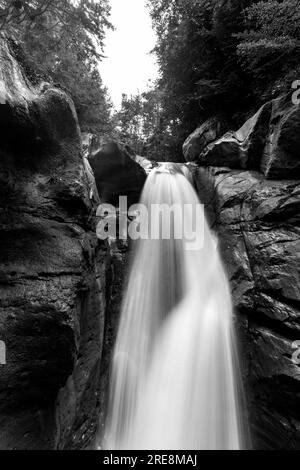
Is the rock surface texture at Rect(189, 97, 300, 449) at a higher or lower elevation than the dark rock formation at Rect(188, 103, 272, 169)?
lower

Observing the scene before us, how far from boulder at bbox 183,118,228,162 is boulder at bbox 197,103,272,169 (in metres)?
2.13

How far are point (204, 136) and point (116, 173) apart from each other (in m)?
4.29

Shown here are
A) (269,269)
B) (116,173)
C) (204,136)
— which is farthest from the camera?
(204,136)

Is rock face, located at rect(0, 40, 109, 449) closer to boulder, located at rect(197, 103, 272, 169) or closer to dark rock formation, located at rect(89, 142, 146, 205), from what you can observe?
dark rock formation, located at rect(89, 142, 146, 205)

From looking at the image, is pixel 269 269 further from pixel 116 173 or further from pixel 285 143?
pixel 116 173

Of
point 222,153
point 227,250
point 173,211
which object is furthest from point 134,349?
point 222,153

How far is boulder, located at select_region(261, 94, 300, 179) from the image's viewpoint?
16.0 ft

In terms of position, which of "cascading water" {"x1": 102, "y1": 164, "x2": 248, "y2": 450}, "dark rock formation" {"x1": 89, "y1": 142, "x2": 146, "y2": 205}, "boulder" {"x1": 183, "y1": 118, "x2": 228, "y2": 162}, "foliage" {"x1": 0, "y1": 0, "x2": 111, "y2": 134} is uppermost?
"foliage" {"x1": 0, "y1": 0, "x2": 111, "y2": 134}

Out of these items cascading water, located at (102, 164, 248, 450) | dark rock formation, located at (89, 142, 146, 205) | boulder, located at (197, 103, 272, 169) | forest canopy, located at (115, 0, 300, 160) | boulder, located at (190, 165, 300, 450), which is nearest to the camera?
boulder, located at (190, 165, 300, 450)

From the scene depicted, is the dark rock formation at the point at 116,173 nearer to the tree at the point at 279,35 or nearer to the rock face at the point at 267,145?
the rock face at the point at 267,145

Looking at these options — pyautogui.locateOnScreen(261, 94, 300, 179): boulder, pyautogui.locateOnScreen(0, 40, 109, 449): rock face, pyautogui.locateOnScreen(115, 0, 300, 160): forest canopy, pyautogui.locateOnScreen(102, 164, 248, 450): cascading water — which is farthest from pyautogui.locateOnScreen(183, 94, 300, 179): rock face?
pyautogui.locateOnScreen(0, 40, 109, 449): rock face

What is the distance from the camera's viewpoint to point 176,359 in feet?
14.4

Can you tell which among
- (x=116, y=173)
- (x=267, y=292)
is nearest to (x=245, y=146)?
(x=116, y=173)

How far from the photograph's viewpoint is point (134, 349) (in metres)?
4.70
